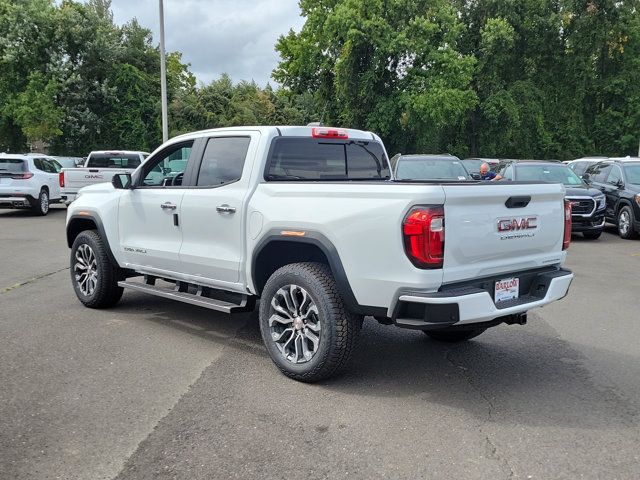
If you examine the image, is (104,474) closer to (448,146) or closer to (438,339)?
(438,339)

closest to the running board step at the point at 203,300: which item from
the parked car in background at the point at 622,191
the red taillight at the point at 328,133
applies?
the red taillight at the point at 328,133

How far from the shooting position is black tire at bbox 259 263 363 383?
14.4 feet

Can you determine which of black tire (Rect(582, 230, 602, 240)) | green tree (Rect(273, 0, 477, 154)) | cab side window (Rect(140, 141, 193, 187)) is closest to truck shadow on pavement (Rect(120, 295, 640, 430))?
cab side window (Rect(140, 141, 193, 187))

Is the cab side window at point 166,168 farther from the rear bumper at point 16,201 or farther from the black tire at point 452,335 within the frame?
the rear bumper at point 16,201

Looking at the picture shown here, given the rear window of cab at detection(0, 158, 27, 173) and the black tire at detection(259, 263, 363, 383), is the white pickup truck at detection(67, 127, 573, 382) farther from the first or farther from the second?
the rear window of cab at detection(0, 158, 27, 173)

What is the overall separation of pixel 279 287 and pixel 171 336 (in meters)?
1.69

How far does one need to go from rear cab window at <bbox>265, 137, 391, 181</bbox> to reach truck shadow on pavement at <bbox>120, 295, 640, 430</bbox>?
158 cm

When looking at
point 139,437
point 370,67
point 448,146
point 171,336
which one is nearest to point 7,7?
point 370,67

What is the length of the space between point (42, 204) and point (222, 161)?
48.0 feet

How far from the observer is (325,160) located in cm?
568

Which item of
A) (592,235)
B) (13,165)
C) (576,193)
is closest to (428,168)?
(576,193)

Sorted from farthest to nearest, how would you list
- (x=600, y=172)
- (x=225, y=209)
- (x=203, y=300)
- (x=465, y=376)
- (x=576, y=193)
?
(x=600, y=172) → (x=576, y=193) → (x=203, y=300) → (x=225, y=209) → (x=465, y=376)

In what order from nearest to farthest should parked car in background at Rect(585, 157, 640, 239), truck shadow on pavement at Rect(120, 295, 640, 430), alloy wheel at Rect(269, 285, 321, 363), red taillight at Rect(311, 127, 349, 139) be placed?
truck shadow on pavement at Rect(120, 295, 640, 430) < alloy wheel at Rect(269, 285, 321, 363) < red taillight at Rect(311, 127, 349, 139) < parked car in background at Rect(585, 157, 640, 239)

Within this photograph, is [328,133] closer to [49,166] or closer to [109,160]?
[109,160]
